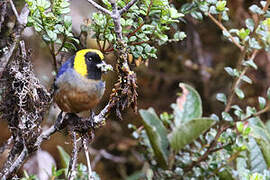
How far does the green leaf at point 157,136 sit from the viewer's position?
158 centimetres

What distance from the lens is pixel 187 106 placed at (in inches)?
69.6

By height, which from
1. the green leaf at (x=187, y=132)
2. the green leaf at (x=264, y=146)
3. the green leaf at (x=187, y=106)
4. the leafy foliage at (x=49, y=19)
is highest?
the leafy foliage at (x=49, y=19)

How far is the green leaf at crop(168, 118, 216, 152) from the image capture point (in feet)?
5.10

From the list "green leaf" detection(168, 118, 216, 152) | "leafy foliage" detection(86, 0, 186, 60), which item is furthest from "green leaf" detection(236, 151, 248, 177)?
"leafy foliage" detection(86, 0, 186, 60)

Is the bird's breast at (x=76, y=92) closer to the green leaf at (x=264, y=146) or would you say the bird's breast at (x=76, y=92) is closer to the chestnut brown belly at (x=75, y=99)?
the chestnut brown belly at (x=75, y=99)

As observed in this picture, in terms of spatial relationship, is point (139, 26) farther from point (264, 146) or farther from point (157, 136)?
point (264, 146)

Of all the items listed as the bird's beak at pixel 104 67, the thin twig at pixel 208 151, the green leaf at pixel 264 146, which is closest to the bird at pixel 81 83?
the bird's beak at pixel 104 67

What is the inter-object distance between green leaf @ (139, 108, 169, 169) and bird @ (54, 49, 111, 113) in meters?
0.40

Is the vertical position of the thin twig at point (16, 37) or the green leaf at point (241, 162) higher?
the thin twig at point (16, 37)

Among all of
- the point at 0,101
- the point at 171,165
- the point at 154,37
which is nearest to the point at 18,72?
the point at 0,101

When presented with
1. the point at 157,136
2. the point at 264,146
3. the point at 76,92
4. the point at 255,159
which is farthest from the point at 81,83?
the point at 255,159

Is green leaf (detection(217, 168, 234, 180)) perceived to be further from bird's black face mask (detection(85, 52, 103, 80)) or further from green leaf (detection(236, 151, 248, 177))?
bird's black face mask (detection(85, 52, 103, 80))

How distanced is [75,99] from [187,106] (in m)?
0.70

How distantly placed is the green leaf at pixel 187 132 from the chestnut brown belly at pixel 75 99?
19.2 inches
